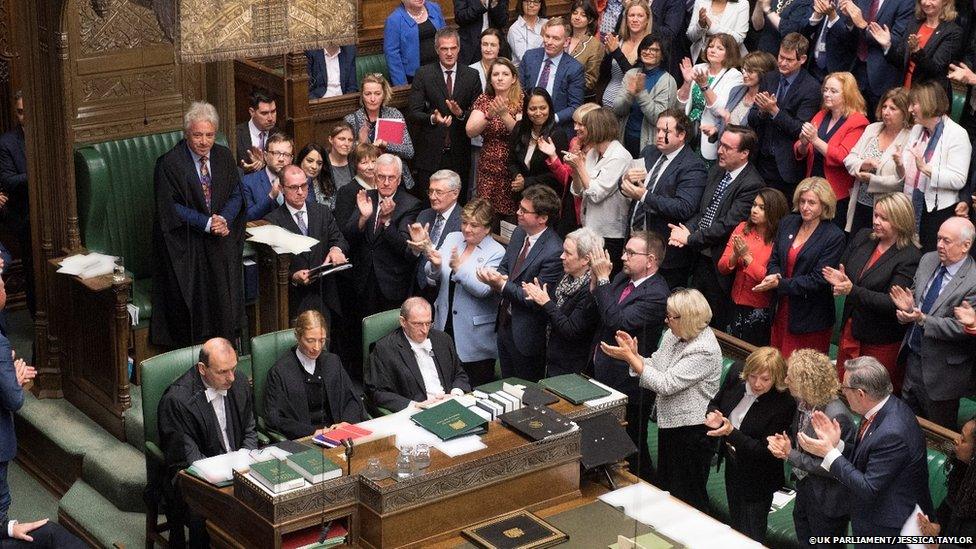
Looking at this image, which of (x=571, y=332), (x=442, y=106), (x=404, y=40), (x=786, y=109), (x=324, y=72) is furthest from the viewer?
(x=404, y=40)

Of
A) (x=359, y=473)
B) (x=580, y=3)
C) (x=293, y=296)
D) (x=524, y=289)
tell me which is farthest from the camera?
(x=580, y=3)

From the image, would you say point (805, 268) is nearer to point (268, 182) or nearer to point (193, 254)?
point (268, 182)

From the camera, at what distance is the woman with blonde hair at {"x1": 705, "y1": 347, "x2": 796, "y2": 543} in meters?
6.25

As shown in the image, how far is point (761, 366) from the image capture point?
6230mm

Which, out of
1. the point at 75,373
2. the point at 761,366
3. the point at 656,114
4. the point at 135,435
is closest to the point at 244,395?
the point at 135,435

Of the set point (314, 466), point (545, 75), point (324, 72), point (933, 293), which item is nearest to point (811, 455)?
point (933, 293)

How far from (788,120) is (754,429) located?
2.40 m

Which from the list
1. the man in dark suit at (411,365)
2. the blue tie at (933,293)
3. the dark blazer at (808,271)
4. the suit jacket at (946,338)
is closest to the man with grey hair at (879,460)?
the suit jacket at (946,338)

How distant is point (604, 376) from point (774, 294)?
101 centimetres

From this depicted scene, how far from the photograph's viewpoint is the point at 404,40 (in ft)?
31.7

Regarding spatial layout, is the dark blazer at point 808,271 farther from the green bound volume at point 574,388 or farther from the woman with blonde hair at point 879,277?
the green bound volume at point 574,388

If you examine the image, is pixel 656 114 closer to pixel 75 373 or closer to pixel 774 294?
pixel 774 294

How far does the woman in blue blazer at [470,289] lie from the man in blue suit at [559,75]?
4.80 ft

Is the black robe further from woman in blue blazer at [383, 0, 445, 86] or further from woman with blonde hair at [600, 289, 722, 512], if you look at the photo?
woman in blue blazer at [383, 0, 445, 86]
